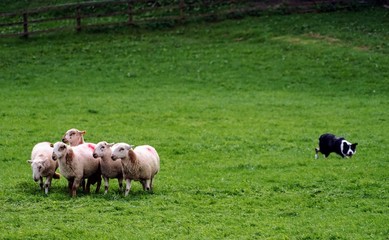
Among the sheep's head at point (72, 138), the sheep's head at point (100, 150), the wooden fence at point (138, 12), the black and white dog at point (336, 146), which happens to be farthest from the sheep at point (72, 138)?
the wooden fence at point (138, 12)

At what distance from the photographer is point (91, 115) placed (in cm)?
2386

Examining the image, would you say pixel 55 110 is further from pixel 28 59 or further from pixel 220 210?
pixel 220 210

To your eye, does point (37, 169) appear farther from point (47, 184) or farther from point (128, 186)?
point (128, 186)

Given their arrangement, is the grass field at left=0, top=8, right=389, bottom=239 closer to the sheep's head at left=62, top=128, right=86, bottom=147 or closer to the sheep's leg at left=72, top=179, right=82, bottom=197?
the sheep's leg at left=72, top=179, right=82, bottom=197

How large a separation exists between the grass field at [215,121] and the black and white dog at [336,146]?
0.30 metres

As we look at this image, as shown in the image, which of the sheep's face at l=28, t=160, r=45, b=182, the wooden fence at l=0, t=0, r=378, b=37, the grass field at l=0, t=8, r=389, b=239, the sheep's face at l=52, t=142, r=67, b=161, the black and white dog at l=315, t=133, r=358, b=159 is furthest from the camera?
the wooden fence at l=0, t=0, r=378, b=37

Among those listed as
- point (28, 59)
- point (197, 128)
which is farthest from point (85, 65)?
point (197, 128)

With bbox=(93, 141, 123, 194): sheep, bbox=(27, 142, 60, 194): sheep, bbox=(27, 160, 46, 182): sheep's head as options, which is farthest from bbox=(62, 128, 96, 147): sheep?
bbox=(93, 141, 123, 194): sheep

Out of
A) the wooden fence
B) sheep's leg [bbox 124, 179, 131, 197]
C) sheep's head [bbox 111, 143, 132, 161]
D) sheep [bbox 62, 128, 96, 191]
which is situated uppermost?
the wooden fence

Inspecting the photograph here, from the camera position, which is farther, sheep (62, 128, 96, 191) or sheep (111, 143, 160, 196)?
sheep (62, 128, 96, 191)

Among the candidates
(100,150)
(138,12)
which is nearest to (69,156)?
(100,150)

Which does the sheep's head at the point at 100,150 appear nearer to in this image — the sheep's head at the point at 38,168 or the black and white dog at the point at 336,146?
the sheep's head at the point at 38,168

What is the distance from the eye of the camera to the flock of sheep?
1362 cm

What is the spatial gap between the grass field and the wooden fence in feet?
3.38
